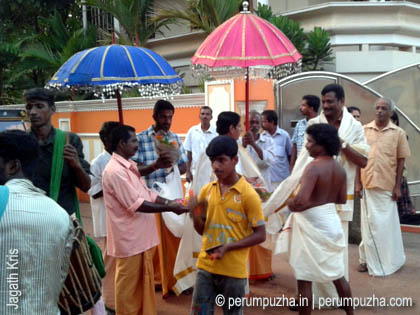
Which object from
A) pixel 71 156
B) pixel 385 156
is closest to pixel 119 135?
pixel 71 156

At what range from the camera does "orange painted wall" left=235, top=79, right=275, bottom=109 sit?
8023 millimetres

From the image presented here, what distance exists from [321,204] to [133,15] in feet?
38.1

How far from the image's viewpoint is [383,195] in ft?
19.6

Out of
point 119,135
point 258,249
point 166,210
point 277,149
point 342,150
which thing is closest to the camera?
point 166,210

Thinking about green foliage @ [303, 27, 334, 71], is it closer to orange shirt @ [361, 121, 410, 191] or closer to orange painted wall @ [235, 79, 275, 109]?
orange painted wall @ [235, 79, 275, 109]

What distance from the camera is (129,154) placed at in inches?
159

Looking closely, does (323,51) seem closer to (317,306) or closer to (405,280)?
(405,280)

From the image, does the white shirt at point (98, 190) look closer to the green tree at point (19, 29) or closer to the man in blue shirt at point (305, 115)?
the man in blue shirt at point (305, 115)

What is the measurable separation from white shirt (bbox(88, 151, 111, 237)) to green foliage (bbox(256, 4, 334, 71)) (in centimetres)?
690

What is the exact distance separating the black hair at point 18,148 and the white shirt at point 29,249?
4.5 inches

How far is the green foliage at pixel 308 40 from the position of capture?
10812mm

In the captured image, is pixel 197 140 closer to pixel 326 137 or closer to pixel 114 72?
pixel 114 72

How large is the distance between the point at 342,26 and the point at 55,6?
1041 centimetres

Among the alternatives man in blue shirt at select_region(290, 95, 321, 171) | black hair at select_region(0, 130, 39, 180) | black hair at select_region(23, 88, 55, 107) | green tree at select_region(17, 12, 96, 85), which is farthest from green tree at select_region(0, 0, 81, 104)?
black hair at select_region(0, 130, 39, 180)
